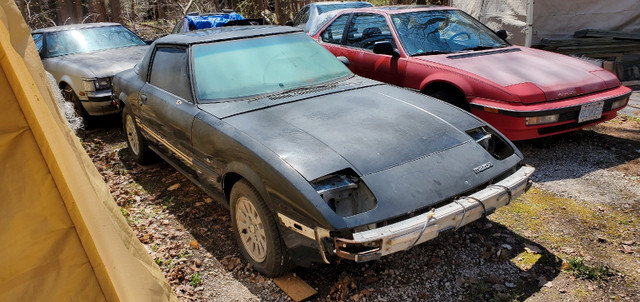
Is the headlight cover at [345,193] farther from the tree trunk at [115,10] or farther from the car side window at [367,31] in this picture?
the tree trunk at [115,10]

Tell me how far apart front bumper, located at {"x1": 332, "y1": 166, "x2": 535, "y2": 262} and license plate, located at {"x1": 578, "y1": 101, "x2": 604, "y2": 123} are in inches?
87.3

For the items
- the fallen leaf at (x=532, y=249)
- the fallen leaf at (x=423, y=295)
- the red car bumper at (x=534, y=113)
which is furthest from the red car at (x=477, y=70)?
the fallen leaf at (x=423, y=295)

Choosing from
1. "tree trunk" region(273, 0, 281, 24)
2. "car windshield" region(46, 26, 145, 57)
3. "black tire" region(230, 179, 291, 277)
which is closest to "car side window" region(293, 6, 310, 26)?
"car windshield" region(46, 26, 145, 57)

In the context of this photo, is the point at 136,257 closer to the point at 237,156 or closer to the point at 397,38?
the point at 237,156

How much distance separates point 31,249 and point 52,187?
0.26 meters

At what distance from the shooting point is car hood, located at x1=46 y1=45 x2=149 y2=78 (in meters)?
6.42

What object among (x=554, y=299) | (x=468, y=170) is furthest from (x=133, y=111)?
(x=554, y=299)

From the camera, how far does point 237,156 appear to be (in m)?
2.98

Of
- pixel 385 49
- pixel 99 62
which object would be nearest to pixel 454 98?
pixel 385 49

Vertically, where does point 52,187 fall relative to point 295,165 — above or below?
above

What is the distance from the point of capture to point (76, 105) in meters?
6.83

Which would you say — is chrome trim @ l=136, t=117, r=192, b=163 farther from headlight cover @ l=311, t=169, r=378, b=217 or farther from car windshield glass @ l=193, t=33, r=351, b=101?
headlight cover @ l=311, t=169, r=378, b=217

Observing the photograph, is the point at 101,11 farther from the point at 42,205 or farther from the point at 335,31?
the point at 42,205

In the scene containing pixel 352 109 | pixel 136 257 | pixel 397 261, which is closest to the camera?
pixel 136 257
